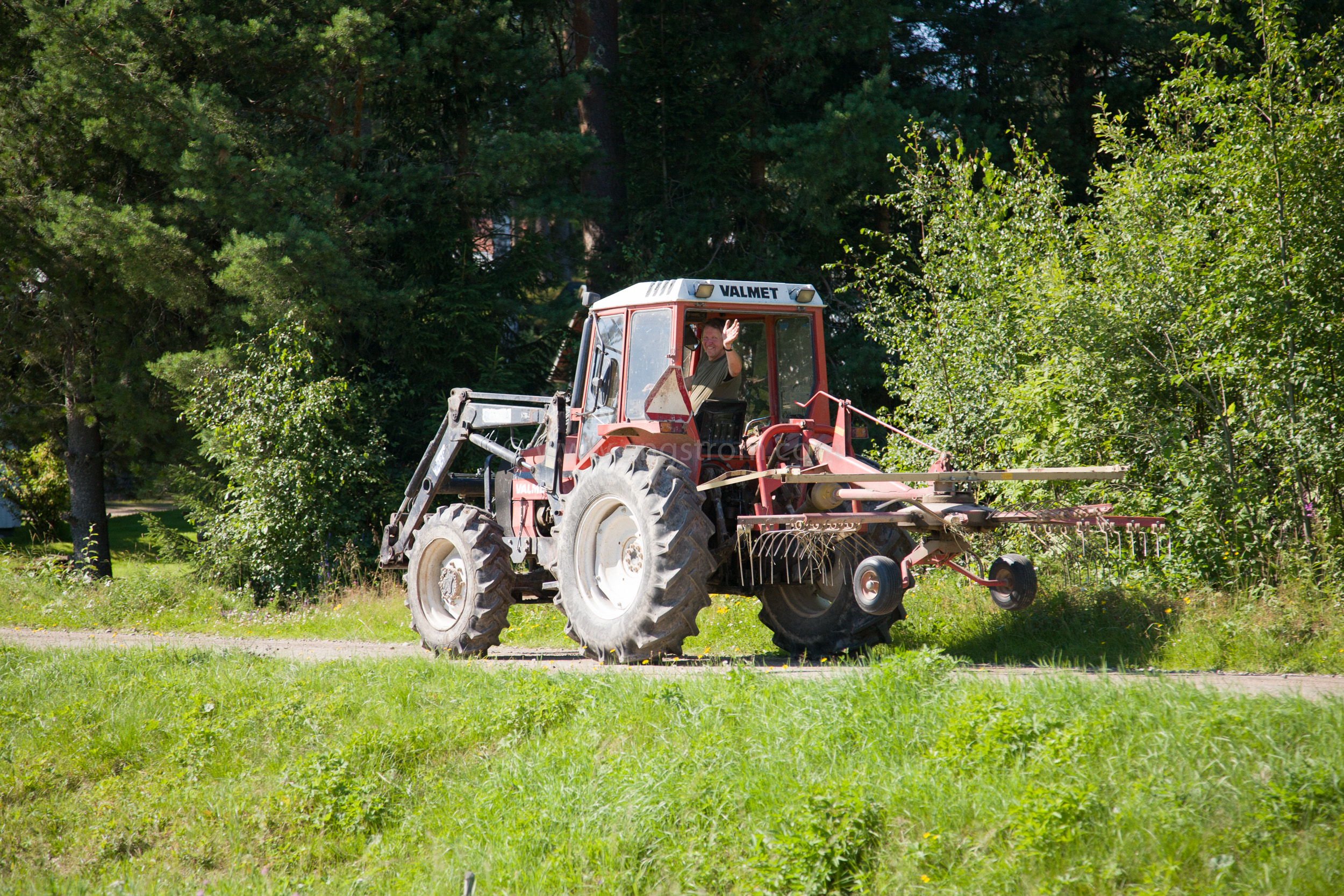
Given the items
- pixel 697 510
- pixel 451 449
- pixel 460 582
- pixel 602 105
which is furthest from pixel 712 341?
pixel 602 105

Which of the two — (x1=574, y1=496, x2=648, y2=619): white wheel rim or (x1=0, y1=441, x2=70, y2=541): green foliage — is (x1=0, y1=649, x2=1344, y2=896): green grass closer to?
(x1=574, y1=496, x2=648, y2=619): white wheel rim

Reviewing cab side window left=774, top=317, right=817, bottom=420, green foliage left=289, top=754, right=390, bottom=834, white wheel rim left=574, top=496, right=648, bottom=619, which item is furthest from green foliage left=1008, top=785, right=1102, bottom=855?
cab side window left=774, top=317, right=817, bottom=420

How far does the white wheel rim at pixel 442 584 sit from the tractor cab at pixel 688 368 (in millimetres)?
1587

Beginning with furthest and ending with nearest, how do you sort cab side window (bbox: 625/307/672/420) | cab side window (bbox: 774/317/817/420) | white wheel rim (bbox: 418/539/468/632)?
white wheel rim (bbox: 418/539/468/632)
cab side window (bbox: 774/317/817/420)
cab side window (bbox: 625/307/672/420)

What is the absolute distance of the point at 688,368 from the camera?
9.02 m

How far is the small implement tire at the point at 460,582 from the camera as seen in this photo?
941 cm

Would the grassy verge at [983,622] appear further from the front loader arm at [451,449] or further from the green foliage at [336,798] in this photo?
the green foliage at [336,798]

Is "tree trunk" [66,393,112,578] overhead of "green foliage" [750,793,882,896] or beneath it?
overhead

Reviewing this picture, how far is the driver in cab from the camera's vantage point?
29.0ft

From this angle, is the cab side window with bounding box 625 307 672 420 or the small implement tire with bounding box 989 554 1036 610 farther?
the cab side window with bounding box 625 307 672 420

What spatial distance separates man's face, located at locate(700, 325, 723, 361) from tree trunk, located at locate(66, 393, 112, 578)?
44.6 ft

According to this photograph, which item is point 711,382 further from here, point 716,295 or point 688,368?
point 716,295

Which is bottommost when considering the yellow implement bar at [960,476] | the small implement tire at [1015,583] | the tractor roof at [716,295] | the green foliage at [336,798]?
the green foliage at [336,798]

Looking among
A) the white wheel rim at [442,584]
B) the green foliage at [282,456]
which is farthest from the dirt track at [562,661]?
the green foliage at [282,456]
